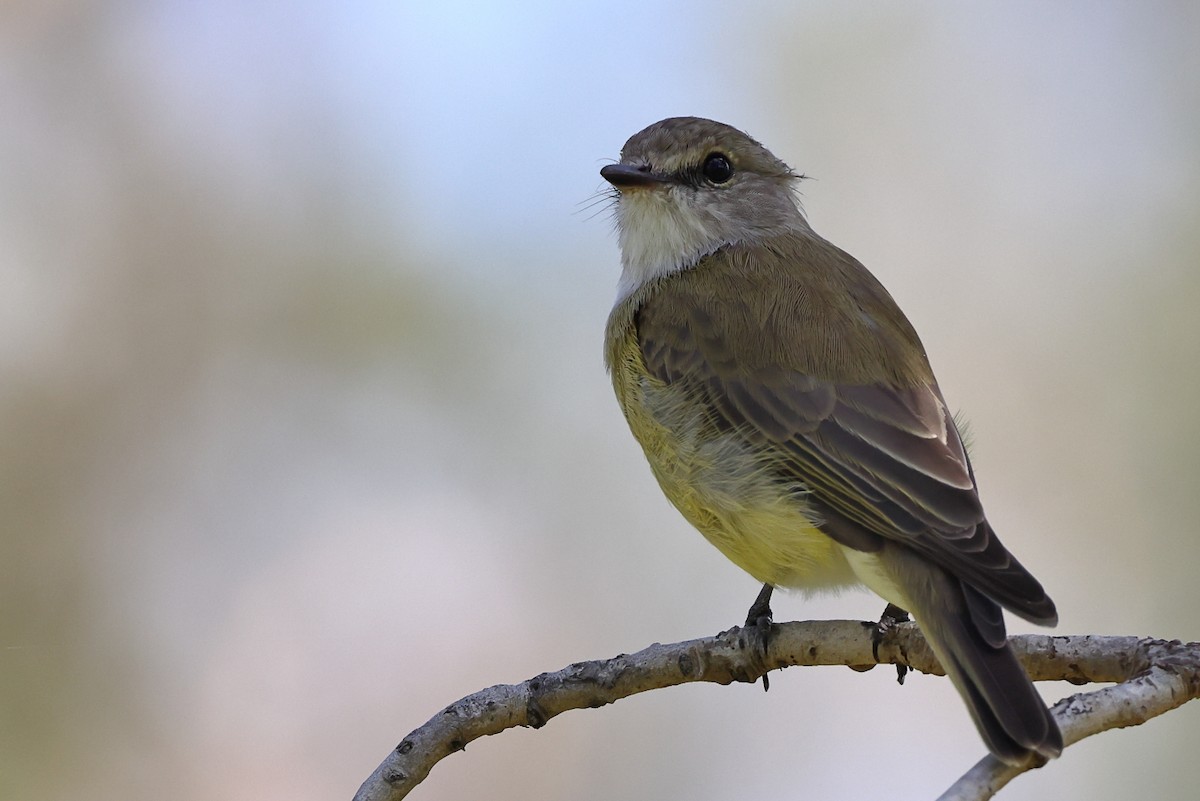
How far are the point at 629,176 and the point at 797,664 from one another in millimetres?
1837

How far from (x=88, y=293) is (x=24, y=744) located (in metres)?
2.04

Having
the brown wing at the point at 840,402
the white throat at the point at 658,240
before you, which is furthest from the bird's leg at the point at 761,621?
the white throat at the point at 658,240

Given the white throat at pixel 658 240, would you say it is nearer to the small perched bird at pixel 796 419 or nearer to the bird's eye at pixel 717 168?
the small perched bird at pixel 796 419

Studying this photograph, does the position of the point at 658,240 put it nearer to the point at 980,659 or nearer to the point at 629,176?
the point at 629,176

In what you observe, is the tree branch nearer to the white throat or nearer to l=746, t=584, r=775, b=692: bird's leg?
l=746, t=584, r=775, b=692: bird's leg

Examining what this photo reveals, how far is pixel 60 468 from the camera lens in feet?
18.5

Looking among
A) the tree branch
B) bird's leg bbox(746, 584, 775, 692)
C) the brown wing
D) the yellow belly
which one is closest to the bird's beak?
the brown wing

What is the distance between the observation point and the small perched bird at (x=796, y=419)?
116 inches

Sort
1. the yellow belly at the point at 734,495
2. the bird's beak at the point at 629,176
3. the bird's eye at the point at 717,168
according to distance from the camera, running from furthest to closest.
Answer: the bird's eye at the point at 717,168, the bird's beak at the point at 629,176, the yellow belly at the point at 734,495

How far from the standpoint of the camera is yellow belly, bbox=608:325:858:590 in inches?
137

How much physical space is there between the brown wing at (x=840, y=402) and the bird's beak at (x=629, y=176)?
358 millimetres

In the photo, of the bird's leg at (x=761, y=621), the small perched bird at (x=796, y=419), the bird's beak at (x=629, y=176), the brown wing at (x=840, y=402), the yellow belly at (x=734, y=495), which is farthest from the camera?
the bird's beak at (x=629, y=176)

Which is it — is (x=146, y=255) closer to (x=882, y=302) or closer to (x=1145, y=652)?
(x=882, y=302)

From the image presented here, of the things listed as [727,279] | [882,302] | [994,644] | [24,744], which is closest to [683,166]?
[727,279]
